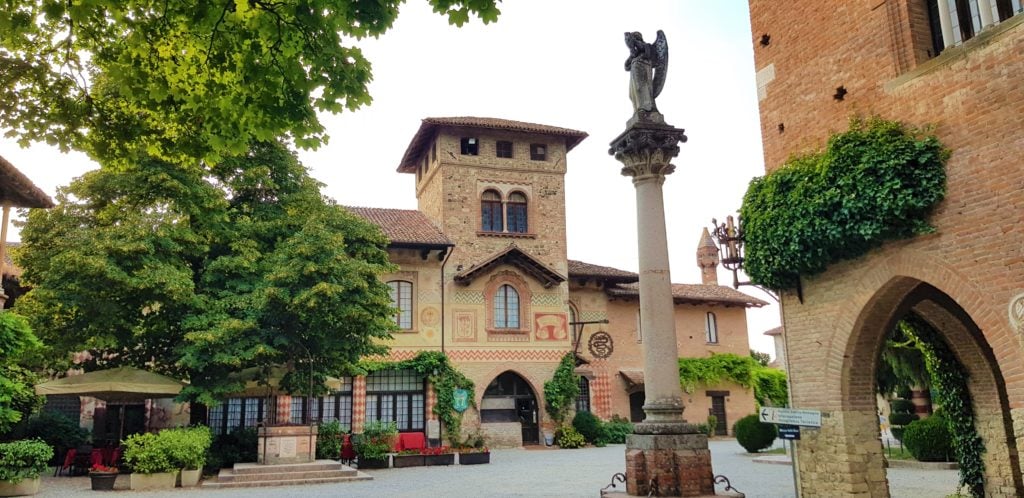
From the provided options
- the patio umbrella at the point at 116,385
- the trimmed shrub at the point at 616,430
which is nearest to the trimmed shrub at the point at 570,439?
the trimmed shrub at the point at 616,430

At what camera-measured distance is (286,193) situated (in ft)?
68.8

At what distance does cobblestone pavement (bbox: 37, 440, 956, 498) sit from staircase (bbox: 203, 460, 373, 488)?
1.71 ft

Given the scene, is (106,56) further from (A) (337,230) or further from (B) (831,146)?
(A) (337,230)

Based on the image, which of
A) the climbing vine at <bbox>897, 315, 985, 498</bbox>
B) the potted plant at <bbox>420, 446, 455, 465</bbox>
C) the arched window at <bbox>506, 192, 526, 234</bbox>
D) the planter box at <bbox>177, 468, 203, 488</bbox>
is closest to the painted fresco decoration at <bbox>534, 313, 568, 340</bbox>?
the arched window at <bbox>506, 192, 526, 234</bbox>

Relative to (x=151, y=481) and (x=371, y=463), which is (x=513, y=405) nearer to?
(x=371, y=463)

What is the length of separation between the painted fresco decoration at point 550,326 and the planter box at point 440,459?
8060 millimetres

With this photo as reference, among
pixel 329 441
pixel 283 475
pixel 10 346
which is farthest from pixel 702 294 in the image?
pixel 10 346

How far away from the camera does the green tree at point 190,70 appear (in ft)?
21.7

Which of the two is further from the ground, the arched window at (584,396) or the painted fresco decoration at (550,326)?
the painted fresco decoration at (550,326)

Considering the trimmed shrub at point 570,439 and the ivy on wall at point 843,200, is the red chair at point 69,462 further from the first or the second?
the ivy on wall at point 843,200

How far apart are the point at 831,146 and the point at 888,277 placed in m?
2.06

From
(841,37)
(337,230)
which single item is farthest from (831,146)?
(337,230)

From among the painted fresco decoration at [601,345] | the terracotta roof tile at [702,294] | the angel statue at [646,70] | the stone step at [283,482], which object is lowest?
the stone step at [283,482]

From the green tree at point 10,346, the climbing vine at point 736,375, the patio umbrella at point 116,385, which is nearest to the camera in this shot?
the green tree at point 10,346
